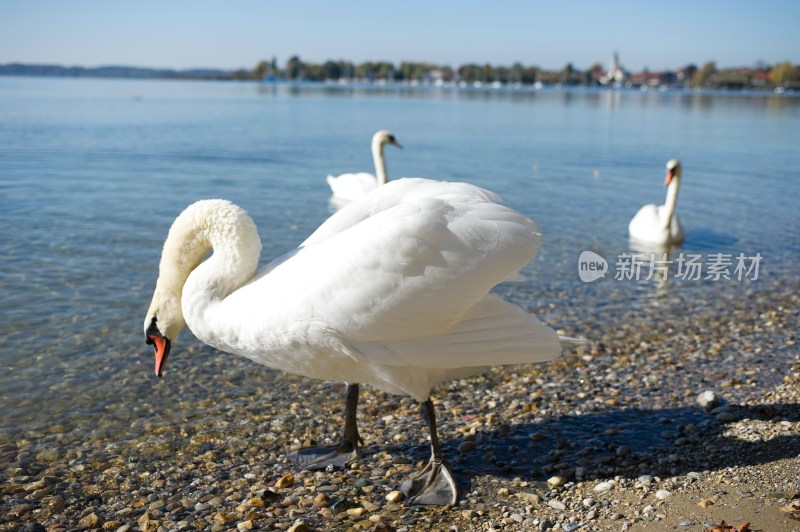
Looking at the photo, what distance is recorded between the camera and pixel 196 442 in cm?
528

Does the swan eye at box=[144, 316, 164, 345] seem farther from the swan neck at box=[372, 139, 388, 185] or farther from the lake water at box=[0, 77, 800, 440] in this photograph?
the swan neck at box=[372, 139, 388, 185]

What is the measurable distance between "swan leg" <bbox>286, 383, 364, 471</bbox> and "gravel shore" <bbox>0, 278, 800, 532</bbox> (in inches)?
3.5

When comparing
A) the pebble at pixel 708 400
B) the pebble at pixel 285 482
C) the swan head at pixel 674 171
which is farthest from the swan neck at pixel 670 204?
the pebble at pixel 285 482

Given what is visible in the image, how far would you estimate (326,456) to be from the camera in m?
5.00

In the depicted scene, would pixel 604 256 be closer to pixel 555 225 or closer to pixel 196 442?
pixel 555 225

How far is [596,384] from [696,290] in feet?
12.9

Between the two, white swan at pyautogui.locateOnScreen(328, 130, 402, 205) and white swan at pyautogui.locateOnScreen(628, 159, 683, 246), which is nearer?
white swan at pyautogui.locateOnScreen(628, 159, 683, 246)

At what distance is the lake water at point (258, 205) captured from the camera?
6938 millimetres

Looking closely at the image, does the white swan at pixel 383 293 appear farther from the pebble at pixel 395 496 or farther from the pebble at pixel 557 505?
the pebble at pixel 557 505

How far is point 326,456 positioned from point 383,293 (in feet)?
4.94

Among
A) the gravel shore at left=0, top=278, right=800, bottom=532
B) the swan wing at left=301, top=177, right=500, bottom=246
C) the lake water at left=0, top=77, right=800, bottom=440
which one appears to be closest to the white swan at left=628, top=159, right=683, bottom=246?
the lake water at left=0, top=77, right=800, bottom=440

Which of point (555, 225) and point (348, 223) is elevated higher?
point (348, 223)

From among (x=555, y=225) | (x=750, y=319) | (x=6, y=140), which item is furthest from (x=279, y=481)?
(x=6, y=140)

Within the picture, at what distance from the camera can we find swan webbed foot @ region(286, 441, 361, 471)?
193 inches
